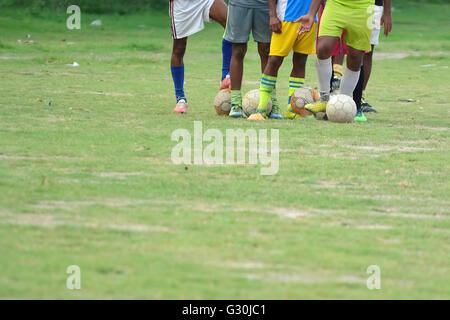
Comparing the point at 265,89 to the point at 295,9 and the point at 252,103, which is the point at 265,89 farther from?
the point at 295,9

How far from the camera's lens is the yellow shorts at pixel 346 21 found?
9.84m

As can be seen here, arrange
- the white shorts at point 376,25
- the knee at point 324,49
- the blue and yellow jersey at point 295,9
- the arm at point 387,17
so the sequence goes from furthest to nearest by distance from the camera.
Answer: the white shorts at point 376,25, the arm at point 387,17, the knee at point 324,49, the blue and yellow jersey at point 295,9

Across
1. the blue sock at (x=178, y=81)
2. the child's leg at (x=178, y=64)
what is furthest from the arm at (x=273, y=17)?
the blue sock at (x=178, y=81)

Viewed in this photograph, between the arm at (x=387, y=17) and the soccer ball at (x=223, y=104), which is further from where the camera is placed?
the arm at (x=387, y=17)

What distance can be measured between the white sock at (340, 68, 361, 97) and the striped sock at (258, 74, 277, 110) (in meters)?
0.89

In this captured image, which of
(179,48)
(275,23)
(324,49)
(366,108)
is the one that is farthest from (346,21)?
(366,108)

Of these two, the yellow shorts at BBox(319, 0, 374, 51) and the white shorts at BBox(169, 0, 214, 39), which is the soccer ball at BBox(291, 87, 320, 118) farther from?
the white shorts at BBox(169, 0, 214, 39)

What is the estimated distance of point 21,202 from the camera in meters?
5.64

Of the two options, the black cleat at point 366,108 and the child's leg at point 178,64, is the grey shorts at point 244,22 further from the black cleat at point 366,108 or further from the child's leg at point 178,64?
the black cleat at point 366,108

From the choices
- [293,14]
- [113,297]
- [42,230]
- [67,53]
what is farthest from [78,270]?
[67,53]

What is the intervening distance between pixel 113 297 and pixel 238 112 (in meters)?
6.36

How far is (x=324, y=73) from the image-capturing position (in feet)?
33.4

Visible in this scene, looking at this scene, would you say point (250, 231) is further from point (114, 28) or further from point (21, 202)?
point (114, 28)

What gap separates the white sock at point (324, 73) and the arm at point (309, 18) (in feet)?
1.67
